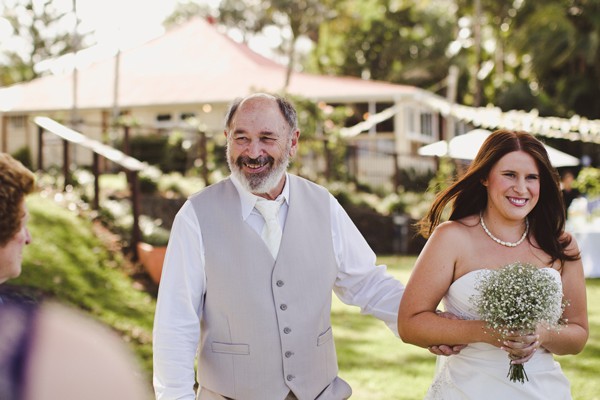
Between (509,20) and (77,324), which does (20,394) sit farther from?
(509,20)

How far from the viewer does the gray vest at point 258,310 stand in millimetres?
3408

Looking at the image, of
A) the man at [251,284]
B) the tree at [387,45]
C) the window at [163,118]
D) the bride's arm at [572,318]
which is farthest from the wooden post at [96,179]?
the tree at [387,45]

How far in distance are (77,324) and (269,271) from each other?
6.78 feet

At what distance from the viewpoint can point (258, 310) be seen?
11.2 feet

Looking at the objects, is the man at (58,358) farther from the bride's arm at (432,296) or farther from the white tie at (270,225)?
the bride's arm at (432,296)

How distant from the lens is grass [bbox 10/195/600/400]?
6.66 metres

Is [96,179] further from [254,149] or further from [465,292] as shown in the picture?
[465,292]

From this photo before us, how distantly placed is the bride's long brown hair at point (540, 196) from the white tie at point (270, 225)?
35.6 inches

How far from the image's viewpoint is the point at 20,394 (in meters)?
1.52

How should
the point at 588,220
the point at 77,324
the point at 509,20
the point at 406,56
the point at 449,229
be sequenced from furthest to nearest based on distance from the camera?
the point at 406,56
the point at 509,20
the point at 588,220
the point at 449,229
the point at 77,324

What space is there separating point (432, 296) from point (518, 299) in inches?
20.6

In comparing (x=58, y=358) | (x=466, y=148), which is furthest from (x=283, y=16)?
(x=58, y=358)

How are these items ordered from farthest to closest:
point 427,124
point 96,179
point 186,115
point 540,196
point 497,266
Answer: point 427,124 < point 186,115 < point 96,179 < point 540,196 < point 497,266

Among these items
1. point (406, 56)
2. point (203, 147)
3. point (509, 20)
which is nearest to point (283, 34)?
point (406, 56)
